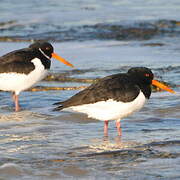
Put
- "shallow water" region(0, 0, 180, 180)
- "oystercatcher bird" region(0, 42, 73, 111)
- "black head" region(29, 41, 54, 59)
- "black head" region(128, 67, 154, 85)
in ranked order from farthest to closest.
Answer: "black head" region(29, 41, 54, 59)
"oystercatcher bird" region(0, 42, 73, 111)
"black head" region(128, 67, 154, 85)
"shallow water" region(0, 0, 180, 180)

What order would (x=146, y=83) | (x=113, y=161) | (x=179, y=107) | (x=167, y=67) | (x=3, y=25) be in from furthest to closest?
1. (x=3, y=25)
2. (x=167, y=67)
3. (x=179, y=107)
4. (x=146, y=83)
5. (x=113, y=161)

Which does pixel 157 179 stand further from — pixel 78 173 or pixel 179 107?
pixel 179 107

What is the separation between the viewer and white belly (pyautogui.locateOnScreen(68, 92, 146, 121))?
6.89 meters

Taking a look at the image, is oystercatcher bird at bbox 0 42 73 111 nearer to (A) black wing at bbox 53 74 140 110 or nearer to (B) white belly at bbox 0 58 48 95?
(B) white belly at bbox 0 58 48 95

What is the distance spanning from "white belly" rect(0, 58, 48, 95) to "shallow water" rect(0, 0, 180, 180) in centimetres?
34

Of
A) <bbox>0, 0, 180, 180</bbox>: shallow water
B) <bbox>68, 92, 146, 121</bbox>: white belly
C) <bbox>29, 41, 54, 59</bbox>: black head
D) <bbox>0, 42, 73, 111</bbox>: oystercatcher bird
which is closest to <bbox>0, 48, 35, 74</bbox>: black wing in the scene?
<bbox>0, 42, 73, 111</bbox>: oystercatcher bird

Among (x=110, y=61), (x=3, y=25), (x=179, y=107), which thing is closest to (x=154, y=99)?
(x=179, y=107)

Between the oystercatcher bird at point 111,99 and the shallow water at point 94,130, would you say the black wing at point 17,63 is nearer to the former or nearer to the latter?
the shallow water at point 94,130

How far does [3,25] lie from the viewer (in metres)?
17.0

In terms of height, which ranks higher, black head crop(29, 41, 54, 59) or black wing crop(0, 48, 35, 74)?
black head crop(29, 41, 54, 59)

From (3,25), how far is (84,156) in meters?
11.5

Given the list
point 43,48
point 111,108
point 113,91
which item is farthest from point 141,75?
point 43,48

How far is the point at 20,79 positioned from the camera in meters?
8.79

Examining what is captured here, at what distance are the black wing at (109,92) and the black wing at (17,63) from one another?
1925 mm
